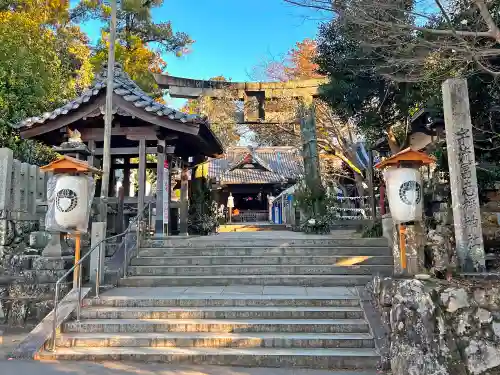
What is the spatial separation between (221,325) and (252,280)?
2138mm

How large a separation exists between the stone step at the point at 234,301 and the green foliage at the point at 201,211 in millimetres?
7221

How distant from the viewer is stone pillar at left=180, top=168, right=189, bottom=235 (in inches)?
511

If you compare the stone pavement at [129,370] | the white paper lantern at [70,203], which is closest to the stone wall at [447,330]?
the stone pavement at [129,370]

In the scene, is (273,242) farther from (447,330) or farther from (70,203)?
(447,330)

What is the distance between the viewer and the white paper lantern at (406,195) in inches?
253

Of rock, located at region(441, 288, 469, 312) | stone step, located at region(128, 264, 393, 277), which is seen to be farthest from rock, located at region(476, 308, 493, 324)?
stone step, located at region(128, 264, 393, 277)

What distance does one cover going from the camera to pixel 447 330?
14.8 feet

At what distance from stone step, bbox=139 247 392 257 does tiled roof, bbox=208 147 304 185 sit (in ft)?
59.5

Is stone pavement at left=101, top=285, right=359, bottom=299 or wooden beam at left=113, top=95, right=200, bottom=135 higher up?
wooden beam at left=113, top=95, right=200, bottom=135

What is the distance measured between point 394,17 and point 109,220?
832 centimetres

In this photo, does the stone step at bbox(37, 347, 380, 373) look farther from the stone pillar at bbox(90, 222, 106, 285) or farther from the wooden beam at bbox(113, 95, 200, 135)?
the wooden beam at bbox(113, 95, 200, 135)

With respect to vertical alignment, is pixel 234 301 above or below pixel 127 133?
below

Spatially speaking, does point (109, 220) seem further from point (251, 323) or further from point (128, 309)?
point (251, 323)

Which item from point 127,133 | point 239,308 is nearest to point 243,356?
point 239,308
